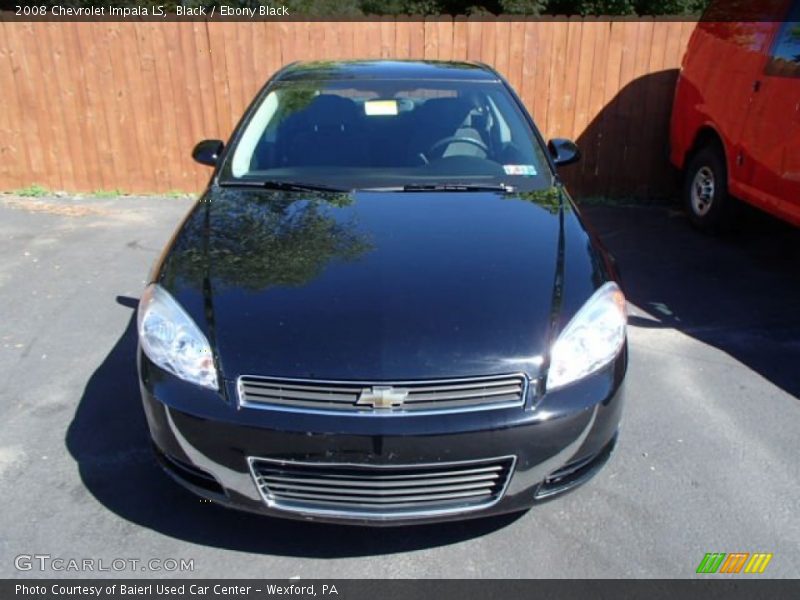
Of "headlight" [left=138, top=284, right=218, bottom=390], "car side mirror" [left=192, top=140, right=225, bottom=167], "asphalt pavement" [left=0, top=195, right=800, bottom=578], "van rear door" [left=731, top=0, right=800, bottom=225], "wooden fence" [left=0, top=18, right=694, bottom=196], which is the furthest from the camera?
"wooden fence" [left=0, top=18, right=694, bottom=196]

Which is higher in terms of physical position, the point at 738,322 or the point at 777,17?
the point at 777,17

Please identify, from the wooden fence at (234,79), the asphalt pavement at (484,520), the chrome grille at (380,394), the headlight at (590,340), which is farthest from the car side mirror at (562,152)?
the wooden fence at (234,79)

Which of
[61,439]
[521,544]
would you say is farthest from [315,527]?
[61,439]

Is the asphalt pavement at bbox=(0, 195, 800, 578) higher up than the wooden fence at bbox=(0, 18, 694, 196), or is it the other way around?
the wooden fence at bbox=(0, 18, 694, 196)

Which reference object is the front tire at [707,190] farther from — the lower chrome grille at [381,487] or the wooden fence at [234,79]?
the lower chrome grille at [381,487]

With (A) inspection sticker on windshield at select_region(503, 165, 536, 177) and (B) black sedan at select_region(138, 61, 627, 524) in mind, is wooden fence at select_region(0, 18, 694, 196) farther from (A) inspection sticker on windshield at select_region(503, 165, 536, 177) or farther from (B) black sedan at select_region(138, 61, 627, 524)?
(B) black sedan at select_region(138, 61, 627, 524)

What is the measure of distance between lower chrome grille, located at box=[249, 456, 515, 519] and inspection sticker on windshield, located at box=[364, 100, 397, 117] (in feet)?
7.39

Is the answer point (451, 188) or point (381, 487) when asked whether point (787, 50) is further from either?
point (381, 487)

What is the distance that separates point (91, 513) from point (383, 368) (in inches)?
55.0

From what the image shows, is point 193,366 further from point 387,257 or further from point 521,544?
point 521,544

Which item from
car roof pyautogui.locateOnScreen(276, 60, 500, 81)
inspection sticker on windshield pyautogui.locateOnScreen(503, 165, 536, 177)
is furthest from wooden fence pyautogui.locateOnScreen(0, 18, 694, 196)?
inspection sticker on windshield pyautogui.locateOnScreen(503, 165, 536, 177)

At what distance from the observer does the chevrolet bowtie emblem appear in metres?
2.14

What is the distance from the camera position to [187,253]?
277 cm

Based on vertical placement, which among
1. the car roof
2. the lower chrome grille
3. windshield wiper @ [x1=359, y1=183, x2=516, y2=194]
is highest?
the car roof
